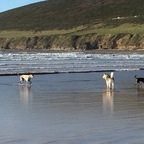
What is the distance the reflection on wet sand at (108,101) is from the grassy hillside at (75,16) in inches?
2963

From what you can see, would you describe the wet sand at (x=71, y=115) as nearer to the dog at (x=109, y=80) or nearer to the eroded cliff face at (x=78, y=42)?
the dog at (x=109, y=80)

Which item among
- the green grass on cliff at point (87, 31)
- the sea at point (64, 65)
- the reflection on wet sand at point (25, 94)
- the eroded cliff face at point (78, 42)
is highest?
the green grass on cliff at point (87, 31)

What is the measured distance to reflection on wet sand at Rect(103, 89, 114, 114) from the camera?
12117mm

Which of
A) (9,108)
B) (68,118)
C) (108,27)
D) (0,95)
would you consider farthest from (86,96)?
(108,27)

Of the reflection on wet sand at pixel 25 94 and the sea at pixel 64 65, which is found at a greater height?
the sea at pixel 64 65

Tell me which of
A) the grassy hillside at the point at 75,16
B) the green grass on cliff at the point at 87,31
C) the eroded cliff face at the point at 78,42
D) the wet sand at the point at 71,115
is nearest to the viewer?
the wet sand at the point at 71,115

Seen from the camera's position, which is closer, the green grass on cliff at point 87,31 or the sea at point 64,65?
the sea at point 64,65

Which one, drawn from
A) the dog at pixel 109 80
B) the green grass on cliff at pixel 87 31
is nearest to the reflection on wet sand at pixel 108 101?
the dog at pixel 109 80

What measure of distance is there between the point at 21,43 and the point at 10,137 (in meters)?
88.5

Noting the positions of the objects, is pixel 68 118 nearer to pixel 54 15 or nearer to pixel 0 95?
pixel 0 95

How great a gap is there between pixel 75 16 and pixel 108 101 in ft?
321

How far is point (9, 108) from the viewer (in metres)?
12.0

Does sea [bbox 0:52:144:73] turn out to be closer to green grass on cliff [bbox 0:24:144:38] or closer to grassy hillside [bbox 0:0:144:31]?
green grass on cliff [bbox 0:24:144:38]

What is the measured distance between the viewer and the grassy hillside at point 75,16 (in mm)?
99875
